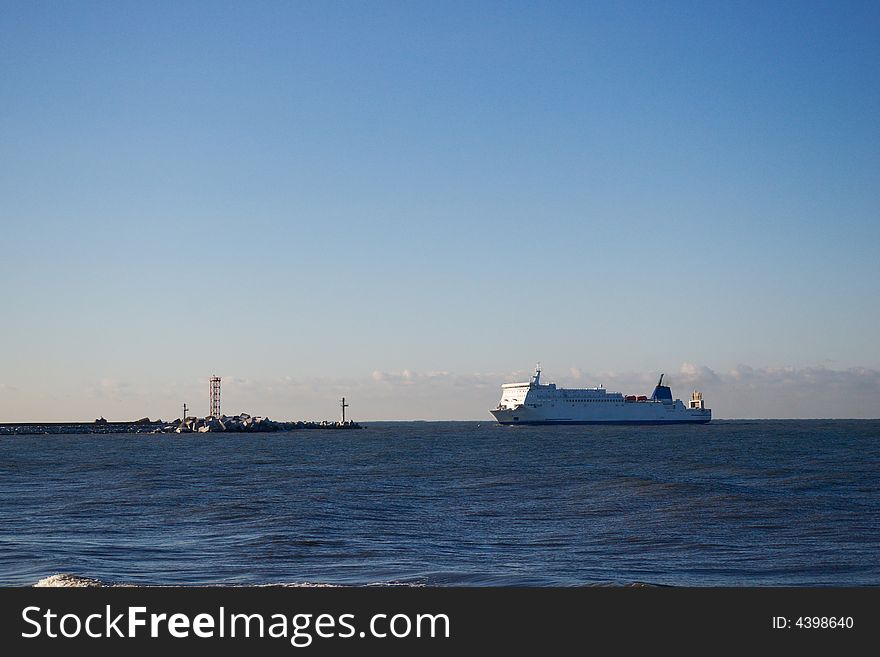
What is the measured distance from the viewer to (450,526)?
79.4ft

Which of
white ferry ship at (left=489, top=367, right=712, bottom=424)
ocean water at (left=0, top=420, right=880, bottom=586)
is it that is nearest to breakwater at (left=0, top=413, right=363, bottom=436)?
white ferry ship at (left=489, top=367, right=712, bottom=424)

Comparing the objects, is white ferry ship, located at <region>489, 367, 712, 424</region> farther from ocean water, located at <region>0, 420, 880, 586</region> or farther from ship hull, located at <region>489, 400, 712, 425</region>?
ocean water, located at <region>0, 420, 880, 586</region>

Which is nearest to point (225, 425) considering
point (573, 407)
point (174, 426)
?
point (174, 426)

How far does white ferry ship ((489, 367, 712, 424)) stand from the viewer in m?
143

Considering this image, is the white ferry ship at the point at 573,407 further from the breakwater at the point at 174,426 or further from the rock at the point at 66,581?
the rock at the point at 66,581

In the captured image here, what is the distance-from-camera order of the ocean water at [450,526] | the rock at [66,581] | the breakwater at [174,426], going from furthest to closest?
the breakwater at [174,426]
the ocean water at [450,526]
the rock at [66,581]

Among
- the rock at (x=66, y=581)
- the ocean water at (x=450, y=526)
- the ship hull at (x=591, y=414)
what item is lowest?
the ocean water at (x=450, y=526)

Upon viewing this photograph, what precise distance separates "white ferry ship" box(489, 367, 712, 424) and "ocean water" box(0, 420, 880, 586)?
95.8 metres

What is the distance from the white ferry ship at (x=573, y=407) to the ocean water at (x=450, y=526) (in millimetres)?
95750

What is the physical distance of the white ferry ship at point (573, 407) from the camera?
142750mm

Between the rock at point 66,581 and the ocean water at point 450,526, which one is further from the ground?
the rock at point 66,581

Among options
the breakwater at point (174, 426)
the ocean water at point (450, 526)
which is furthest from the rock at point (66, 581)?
the breakwater at point (174, 426)

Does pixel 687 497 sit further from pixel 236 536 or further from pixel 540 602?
pixel 540 602

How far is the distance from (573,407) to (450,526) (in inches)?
4768
